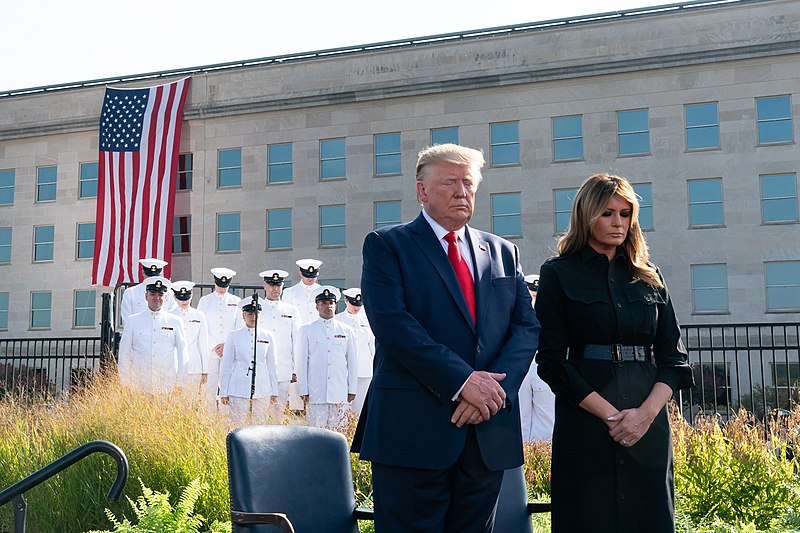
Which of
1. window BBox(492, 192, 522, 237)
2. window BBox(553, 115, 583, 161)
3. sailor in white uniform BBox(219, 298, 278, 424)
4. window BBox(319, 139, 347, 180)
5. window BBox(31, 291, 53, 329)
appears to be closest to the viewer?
sailor in white uniform BBox(219, 298, 278, 424)

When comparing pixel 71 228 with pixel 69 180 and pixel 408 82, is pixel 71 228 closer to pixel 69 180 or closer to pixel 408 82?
pixel 69 180

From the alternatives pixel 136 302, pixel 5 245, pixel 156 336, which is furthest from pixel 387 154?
pixel 156 336

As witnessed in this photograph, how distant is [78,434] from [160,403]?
0.71 meters

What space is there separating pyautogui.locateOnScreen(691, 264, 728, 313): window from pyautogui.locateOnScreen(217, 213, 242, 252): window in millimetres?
16258

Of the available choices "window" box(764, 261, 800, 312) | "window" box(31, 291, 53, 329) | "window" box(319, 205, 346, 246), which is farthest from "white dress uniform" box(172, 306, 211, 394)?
"window" box(31, 291, 53, 329)

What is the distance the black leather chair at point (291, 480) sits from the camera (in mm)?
3615

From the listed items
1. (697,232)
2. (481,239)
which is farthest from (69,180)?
(481,239)

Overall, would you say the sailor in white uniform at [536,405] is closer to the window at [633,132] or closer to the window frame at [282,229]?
the window at [633,132]

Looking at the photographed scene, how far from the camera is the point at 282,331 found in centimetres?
1522

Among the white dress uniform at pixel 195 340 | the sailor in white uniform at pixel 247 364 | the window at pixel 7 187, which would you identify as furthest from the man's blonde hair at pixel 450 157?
the window at pixel 7 187

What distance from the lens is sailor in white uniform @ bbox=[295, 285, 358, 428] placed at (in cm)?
1404

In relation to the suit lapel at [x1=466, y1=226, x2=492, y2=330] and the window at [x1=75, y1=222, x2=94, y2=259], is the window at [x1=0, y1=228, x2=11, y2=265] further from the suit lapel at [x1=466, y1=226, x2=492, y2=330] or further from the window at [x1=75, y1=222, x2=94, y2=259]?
the suit lapel at [x1=466, y1=226, x2=492, y2=330]

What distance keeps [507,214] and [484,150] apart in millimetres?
2353

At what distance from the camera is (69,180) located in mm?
38406
